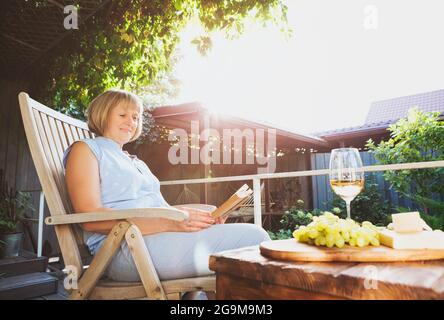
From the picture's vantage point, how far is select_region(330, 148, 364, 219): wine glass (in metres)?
1.03

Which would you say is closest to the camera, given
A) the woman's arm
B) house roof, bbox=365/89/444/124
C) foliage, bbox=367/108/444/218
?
the woman's arm

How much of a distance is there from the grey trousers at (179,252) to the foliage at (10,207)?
10.2 feet

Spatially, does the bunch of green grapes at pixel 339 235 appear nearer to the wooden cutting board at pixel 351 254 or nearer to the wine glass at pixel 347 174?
the wooden cutting board at pixel 351 254

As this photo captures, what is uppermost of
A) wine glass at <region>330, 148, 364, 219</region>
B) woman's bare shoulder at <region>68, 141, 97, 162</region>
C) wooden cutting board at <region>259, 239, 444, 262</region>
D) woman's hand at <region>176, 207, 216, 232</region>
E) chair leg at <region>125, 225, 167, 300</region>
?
woman's bare shoulder at <region>68, 141, 97, 162</region>

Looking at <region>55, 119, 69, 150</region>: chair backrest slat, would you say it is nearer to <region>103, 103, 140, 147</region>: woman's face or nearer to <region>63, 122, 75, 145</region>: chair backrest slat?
<region>63, 122, 75, 145</region>: chair backrest slat

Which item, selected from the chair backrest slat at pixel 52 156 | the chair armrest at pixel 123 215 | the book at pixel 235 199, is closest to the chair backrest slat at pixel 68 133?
the chair backrest slat at pixel 52 156

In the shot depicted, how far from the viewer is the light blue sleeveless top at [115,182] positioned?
1.40m

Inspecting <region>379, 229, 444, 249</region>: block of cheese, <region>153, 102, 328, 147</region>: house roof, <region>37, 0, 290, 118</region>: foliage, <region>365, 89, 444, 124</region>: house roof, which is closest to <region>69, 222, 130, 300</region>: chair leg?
<region>379, 229, 444, 249</region>: block of cheese

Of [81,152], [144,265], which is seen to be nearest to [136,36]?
[81,152]

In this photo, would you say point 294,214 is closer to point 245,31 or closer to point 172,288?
point 245,31

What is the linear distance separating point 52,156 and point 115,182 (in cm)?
32

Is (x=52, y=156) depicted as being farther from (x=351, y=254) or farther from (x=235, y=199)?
(x=351, y=254)

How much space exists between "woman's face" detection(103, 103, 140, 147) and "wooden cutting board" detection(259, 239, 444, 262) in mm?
1051
